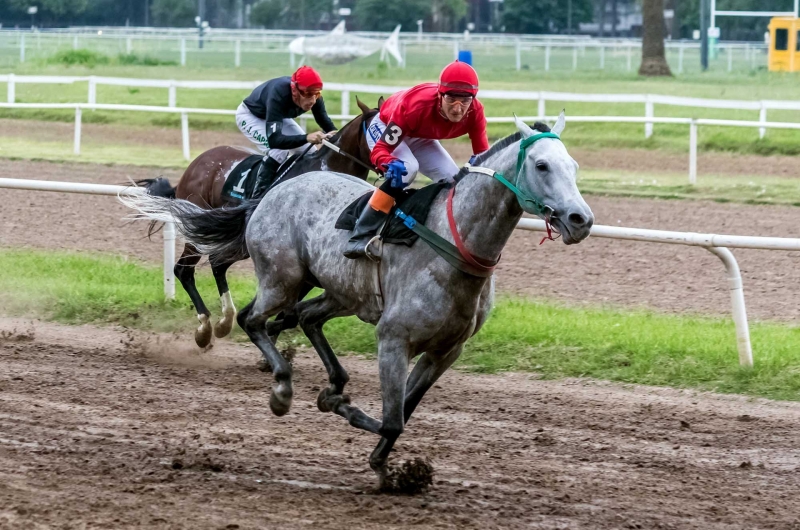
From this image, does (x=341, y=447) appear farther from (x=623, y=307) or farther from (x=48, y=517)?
(x=623, y=307)

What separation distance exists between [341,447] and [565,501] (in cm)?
139

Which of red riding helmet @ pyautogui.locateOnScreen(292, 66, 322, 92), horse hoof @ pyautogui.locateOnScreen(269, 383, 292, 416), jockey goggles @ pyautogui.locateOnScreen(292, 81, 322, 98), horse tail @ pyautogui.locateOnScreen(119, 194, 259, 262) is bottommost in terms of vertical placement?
horse hoof @ pyautogui.locateOnScreen(269, 383, 292, 416)

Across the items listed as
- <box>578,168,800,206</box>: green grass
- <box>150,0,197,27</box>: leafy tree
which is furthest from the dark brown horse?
<box>150,0,197,27</box>: leafy tree

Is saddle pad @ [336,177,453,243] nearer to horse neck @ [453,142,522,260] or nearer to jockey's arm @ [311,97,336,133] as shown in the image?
horse neck @ [453,142,522,260]

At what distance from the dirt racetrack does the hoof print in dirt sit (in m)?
0.07

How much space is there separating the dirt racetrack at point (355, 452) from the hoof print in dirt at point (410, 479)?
66mm

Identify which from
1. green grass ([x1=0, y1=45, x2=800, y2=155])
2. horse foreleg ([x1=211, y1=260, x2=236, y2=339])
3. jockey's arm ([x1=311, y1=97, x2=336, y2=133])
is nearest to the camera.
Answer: horse foreleg ([x1=211, y1=260, x2=236, y2=339])

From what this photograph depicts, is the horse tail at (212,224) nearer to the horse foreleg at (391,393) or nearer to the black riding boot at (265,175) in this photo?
the black riding boot at (265,175)

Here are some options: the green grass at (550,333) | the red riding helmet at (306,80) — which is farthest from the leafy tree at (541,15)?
the red riding helmet at (306,80)

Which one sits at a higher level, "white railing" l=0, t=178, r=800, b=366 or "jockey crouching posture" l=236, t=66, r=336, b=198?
"jockey crouching posture" l=236, t=66, r=336, b=198

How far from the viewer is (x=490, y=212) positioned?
5.20m

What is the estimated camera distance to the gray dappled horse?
16.3 ft

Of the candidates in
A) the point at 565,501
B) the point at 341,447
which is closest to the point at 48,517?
the point at 341,447

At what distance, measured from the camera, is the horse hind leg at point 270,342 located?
608 cm
